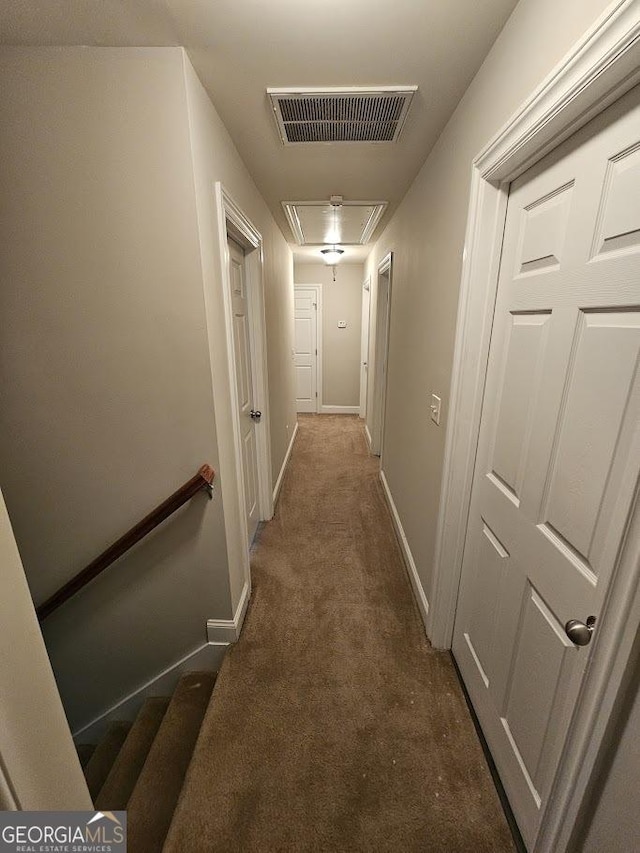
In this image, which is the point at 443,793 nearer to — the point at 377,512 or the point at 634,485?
the point at 634,485

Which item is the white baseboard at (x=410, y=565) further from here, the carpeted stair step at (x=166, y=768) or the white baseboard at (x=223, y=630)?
the carpeted stair step at (x=166, y=768)

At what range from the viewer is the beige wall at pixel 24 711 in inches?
18.5

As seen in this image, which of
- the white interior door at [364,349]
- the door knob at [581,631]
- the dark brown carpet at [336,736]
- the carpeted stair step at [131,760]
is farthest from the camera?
the white interior door at [364,349]

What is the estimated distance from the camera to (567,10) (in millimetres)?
738

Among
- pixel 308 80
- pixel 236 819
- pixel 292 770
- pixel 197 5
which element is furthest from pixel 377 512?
pixel 197 5

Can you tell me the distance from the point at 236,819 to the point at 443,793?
70cm

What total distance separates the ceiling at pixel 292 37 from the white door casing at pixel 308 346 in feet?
12.7

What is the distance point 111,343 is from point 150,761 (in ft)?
5.46

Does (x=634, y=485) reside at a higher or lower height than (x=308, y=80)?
lower

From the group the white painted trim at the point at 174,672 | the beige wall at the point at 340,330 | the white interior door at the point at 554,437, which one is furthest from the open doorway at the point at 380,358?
the white painted trim at the point at 174,672

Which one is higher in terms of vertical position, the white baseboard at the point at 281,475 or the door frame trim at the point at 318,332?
the door frame trim at the point at 318,332

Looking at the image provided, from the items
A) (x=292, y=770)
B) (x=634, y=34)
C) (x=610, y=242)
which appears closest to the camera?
(x=634, y=34)

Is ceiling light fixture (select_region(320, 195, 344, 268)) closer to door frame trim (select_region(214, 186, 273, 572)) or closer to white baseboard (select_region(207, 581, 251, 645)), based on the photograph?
door frame trim (select_region(214, 186, 273, 572))

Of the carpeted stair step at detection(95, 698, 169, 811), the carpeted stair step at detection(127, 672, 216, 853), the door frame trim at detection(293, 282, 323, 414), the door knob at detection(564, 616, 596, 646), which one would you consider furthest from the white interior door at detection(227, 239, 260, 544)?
the door frame trim at detection(293, 282, 323, 414)
